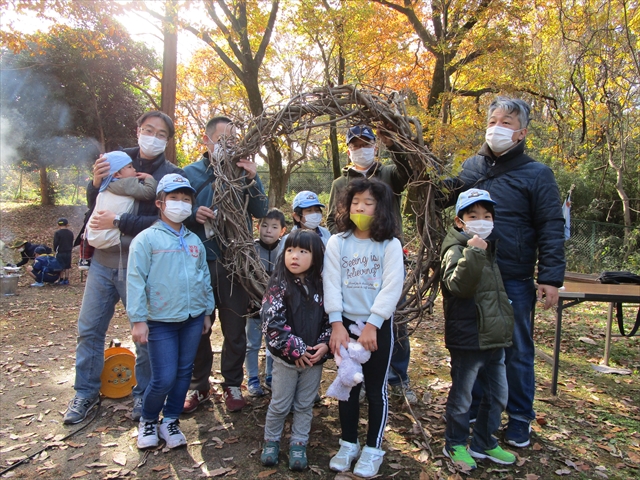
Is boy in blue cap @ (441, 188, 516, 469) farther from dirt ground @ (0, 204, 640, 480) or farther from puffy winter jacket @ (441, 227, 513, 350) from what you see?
dirt ground @ (0, 204, 640, 480)

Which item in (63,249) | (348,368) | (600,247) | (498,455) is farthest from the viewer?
(600,247)

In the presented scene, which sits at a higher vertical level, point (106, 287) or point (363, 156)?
point (363, 156)

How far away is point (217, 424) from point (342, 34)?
11336mm

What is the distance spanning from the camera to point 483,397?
2.96 m

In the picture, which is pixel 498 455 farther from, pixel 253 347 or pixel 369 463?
pixel 253 347

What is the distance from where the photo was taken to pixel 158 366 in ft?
9.62

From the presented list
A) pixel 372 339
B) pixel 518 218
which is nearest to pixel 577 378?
pixel 518 218

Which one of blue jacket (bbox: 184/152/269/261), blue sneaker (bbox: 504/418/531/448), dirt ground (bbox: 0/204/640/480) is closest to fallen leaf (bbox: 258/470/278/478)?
dirt ground (bbox: 0/204/640/480)

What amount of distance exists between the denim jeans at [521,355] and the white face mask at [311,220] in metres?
1.57

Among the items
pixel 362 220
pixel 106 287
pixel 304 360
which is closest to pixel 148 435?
pixel 106 287

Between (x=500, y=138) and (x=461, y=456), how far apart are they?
2.19 m

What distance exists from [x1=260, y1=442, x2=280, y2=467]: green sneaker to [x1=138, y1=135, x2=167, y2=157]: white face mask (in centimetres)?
239

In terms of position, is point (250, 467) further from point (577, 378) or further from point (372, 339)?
point (577, 378)

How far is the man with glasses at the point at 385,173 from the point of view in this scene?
337 centimetres
